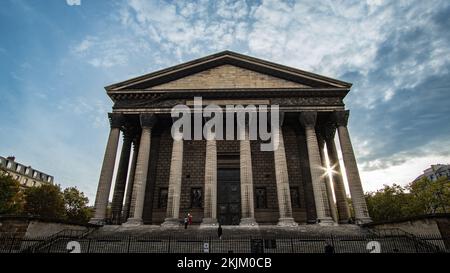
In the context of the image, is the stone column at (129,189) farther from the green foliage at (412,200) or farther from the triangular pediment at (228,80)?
the green foliage at (412,200)

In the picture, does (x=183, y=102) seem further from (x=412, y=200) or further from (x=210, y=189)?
(x=412, y=200)

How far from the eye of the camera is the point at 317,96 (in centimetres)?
2259

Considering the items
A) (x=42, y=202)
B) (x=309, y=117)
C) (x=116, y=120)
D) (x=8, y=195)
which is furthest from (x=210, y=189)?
(x=42, y=202)

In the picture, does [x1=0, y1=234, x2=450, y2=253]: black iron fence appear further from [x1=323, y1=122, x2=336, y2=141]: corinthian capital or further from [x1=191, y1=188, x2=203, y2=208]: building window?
[x1=323, y1=122, x2=336, y2=141]: corinthian capital

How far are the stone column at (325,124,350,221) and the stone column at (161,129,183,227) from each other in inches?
553

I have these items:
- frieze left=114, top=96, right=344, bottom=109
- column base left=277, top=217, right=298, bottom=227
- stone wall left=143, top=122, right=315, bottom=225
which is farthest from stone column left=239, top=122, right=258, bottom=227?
frieze left=114, top=96, right=344, bottom=109

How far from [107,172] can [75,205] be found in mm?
36691

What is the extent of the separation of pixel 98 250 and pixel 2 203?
28.3m

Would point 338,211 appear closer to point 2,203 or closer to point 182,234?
point 182,234

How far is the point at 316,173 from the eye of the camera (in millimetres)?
20469

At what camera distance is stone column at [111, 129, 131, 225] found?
23188 mm

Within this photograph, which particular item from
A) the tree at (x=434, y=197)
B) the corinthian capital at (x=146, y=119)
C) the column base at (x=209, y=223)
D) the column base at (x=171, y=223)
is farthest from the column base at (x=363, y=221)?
the tree at (x=434, y=197)

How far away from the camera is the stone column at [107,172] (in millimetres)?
19453

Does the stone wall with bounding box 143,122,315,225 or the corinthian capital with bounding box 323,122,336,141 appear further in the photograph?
the corinthian capital with bounding box 323,122,336,141
